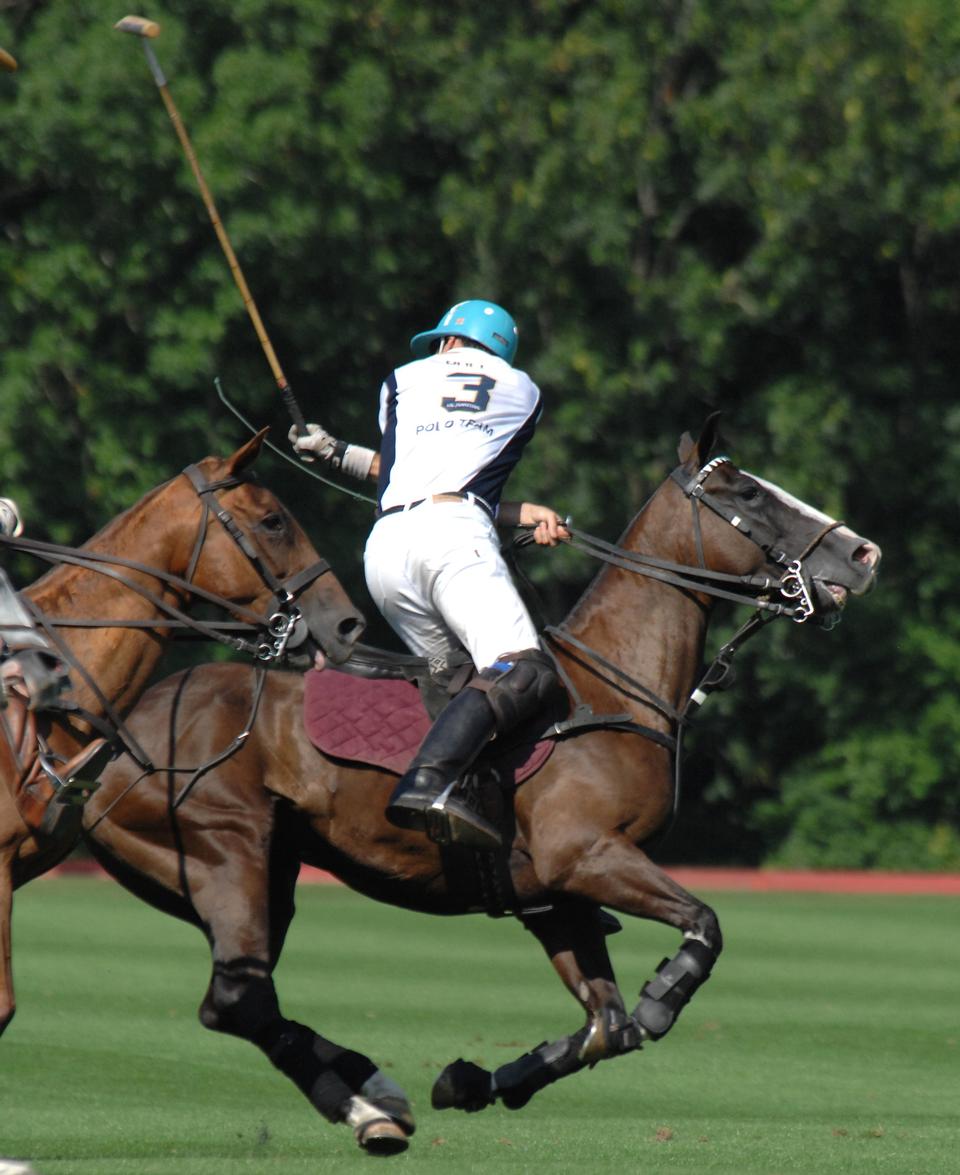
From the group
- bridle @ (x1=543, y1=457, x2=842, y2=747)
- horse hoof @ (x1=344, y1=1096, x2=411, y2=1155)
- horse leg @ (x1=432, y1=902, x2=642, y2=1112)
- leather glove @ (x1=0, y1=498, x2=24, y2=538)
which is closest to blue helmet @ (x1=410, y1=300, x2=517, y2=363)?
bridle @ (x1=543, y1=457, x2=842, y2=747)

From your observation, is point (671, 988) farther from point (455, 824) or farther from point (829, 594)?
point (829, 594)

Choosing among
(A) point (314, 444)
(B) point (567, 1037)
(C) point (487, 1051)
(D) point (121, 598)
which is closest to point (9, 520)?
(D) point (121, 598)

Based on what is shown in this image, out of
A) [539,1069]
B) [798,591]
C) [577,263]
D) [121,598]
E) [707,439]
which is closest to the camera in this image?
[121,598]

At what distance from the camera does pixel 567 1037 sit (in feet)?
23.1

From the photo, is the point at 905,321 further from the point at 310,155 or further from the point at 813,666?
the point at 310,155

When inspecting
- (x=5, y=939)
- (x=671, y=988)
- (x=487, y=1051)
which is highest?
(x=5, y=939)

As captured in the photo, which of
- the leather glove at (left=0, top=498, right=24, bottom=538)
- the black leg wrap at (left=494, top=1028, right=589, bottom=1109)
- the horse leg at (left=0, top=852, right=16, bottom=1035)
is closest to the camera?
the horse leg at (left=0, top=852, right=16, bottom=1035)

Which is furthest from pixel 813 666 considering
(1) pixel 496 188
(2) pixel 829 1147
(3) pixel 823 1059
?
(2) pixel 829 1147

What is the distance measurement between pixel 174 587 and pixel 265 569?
0.28 m

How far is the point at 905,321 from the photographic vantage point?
24.8m

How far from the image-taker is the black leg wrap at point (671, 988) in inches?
260

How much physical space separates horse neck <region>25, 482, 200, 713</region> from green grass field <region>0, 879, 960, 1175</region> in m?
1.51

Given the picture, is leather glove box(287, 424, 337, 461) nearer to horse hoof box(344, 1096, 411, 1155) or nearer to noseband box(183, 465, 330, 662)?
noseband box(183, 465, 330, 662)

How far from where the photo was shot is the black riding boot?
6.56 m
